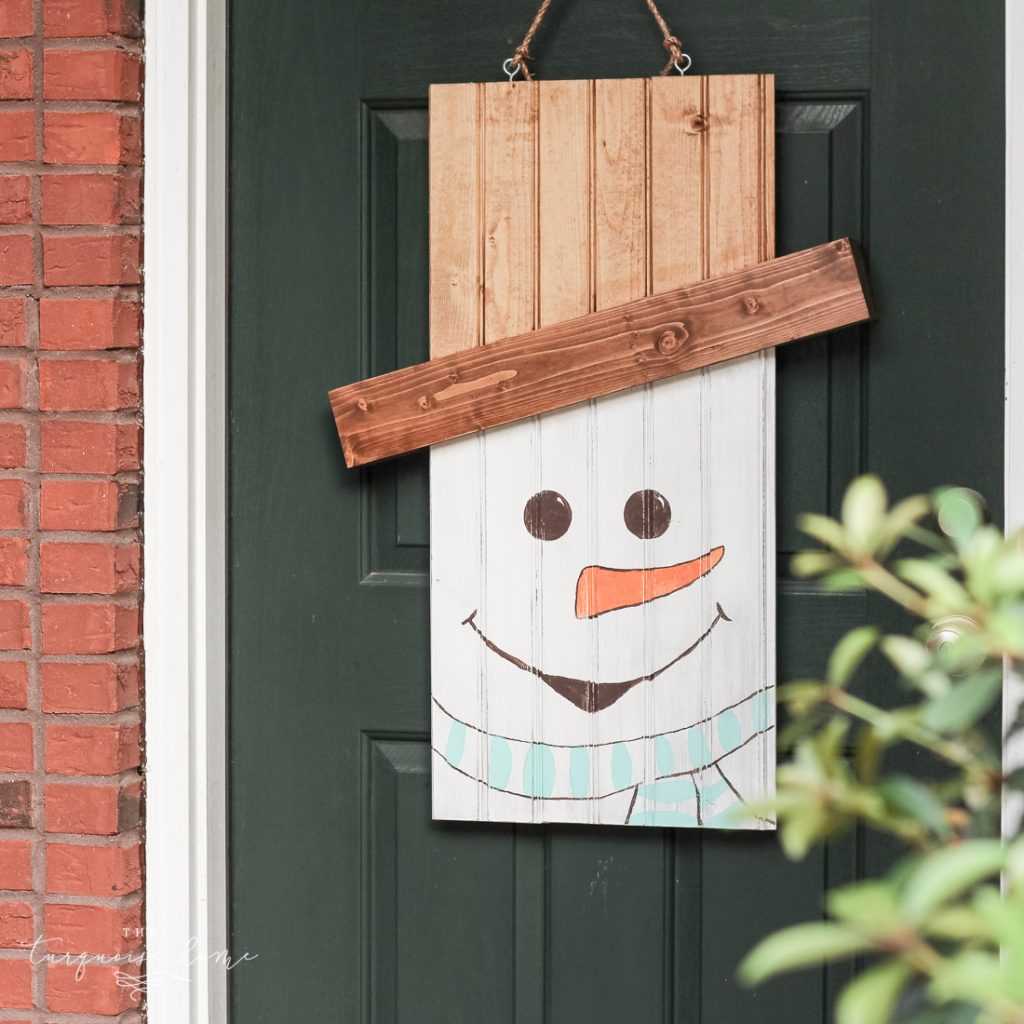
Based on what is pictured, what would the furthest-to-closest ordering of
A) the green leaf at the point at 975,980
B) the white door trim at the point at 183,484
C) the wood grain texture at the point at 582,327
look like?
1. the white door trim at the point at 183,484
2. the wood grain texture at the point at 582,327
3. the green leaf at the point at 975,980

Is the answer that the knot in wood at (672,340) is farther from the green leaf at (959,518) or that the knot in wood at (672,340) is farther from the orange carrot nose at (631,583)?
the green leaf at (959,518)

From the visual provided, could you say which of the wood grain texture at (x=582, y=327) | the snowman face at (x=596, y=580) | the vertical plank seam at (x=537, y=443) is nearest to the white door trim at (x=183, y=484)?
the wood grain texture at (x=582, y=327)

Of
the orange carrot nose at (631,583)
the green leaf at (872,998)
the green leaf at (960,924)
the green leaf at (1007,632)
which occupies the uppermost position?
the green leaf at (1007,632)

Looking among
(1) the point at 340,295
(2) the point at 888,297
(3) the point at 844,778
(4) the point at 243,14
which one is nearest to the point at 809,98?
(2) the point at 888,297

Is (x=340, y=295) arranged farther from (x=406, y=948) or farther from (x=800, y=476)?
(x=406, y=948)

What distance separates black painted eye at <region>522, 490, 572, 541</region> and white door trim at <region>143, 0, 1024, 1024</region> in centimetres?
44

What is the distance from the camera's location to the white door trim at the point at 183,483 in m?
1.49

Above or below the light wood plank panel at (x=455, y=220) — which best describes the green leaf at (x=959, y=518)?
below

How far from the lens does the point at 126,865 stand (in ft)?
4.89

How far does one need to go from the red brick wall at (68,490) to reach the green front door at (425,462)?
16 centimetres

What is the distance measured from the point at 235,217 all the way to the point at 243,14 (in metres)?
0.28

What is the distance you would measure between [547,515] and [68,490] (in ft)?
2.09

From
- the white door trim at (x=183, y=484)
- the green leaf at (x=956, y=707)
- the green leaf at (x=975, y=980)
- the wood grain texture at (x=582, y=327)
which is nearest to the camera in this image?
the green leaf at (x=975, y=980)

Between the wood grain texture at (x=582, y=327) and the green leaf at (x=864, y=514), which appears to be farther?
the wood grain texture at (x=582, y=327)
